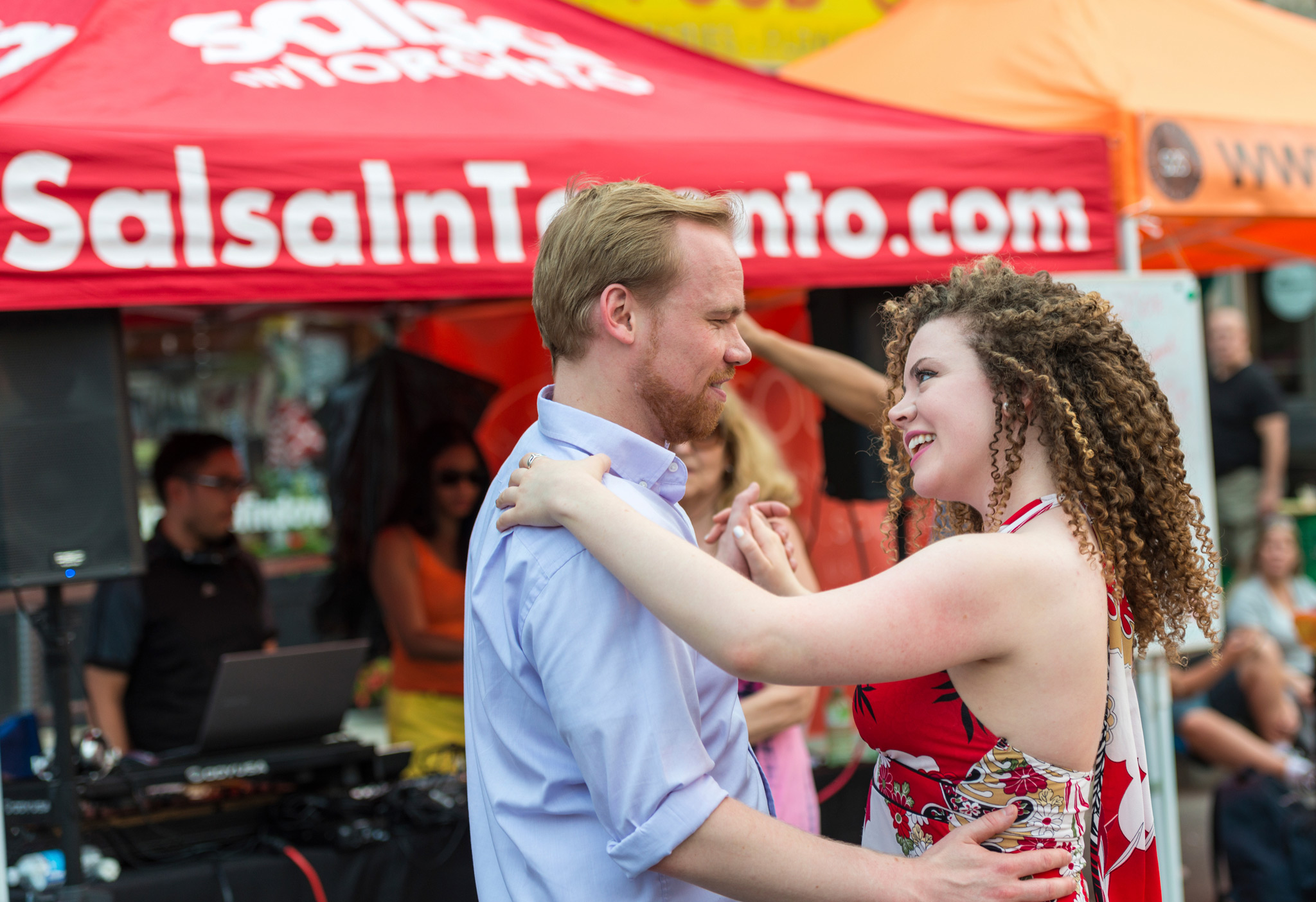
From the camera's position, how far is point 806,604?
1.34 m

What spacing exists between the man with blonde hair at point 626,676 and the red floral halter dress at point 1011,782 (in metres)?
0.05

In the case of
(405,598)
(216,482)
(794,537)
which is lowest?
(405,598)

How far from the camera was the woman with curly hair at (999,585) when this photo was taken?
4.33ft

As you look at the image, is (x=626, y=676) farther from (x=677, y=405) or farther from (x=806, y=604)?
(x=677, y=405)

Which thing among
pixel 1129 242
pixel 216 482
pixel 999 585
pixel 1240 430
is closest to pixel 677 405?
pixel 999 585

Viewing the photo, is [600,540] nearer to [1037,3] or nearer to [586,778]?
[586,778]

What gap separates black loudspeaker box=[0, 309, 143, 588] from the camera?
247 centimetres

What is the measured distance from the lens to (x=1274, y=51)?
14.8 ft

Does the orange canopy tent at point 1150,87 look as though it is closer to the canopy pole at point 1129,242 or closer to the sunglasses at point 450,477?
the canopy pole at point 1129,242

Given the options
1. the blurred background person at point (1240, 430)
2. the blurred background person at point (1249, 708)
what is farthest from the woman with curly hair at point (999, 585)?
the blurred background person at point (1240, 430)

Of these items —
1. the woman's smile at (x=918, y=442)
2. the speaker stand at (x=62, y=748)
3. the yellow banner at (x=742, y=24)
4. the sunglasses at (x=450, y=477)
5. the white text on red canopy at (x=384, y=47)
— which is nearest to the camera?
the woman's smile at (x=918, y=442)

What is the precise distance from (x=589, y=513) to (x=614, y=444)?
0.17 meters

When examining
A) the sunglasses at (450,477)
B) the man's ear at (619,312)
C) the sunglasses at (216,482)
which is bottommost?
the sunglasses at (450,477)

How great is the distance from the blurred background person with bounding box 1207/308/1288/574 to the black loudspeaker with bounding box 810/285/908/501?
150 inches
